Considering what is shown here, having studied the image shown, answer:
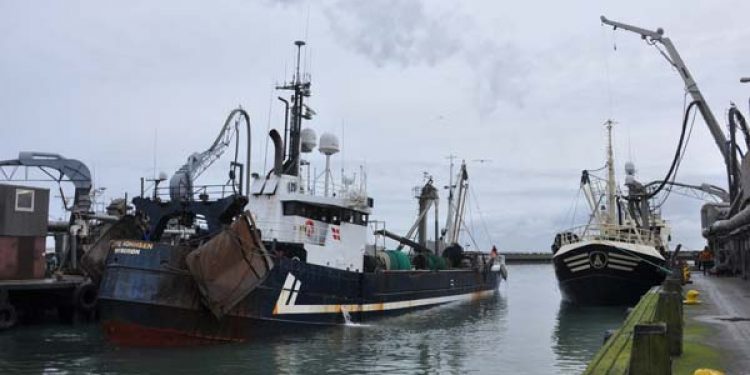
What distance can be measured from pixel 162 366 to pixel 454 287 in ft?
77.7

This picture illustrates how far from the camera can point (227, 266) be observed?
58.3 feet

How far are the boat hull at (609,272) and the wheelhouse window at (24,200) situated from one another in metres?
22.4

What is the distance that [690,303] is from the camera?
59.3 ft

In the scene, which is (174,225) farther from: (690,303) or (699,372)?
(699,372)

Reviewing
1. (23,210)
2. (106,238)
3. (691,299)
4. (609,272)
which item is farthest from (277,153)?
(609,272)

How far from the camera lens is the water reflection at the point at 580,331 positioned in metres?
18.0

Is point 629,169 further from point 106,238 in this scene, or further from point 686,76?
point 106,238

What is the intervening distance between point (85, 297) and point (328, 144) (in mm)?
10319

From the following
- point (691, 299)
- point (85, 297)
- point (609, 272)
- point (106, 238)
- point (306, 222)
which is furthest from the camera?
point (609, 272)

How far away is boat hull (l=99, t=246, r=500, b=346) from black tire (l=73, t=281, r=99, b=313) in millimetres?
7514

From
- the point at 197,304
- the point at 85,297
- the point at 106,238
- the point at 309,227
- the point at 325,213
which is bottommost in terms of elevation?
the point at 85,297

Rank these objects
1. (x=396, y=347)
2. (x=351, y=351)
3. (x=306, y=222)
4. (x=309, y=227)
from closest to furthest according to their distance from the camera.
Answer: (x=351, y=351) → (x=396, y=347) → (x=306, y=222) → (x=309, y=227)

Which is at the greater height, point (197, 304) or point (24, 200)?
point (24, 200)

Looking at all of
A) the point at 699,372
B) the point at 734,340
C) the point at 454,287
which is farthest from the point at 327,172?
the point at 699,372
